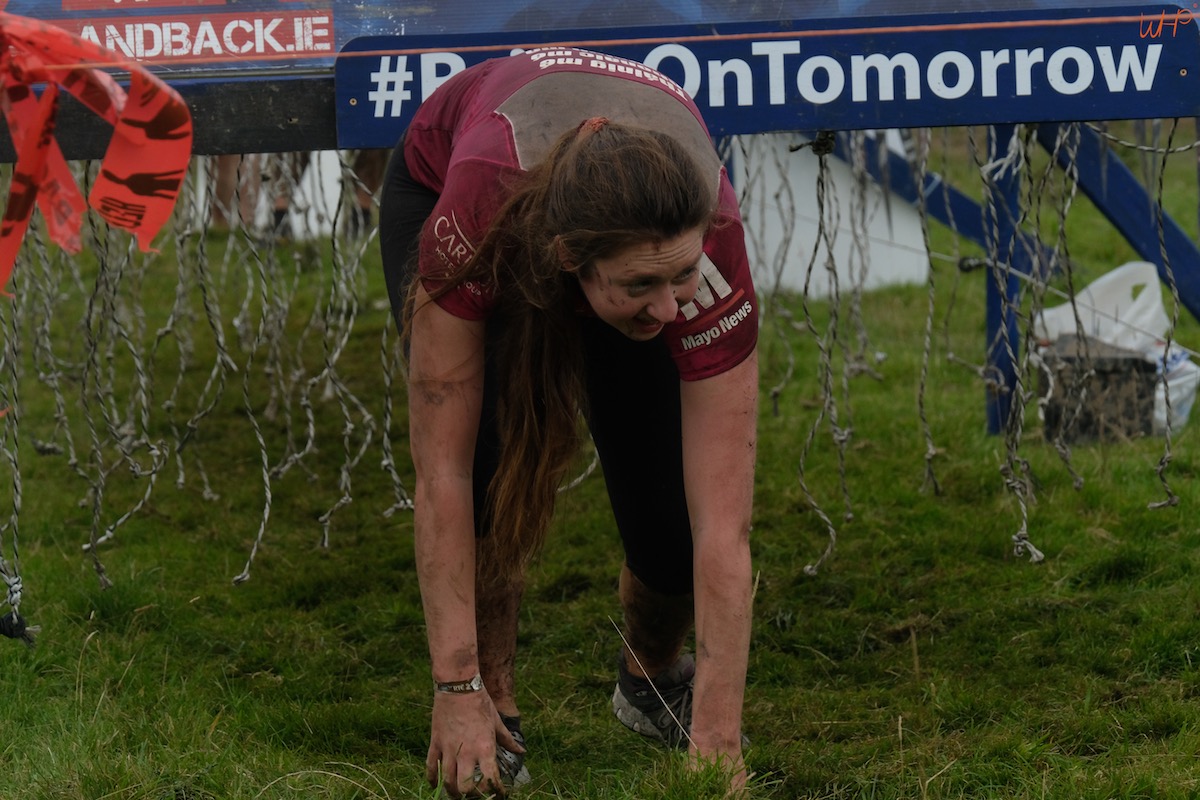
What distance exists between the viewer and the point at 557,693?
3266 millimetres

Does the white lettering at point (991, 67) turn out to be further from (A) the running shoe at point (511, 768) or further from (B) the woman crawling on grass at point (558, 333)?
(A) the running shoe at point (511, 768)

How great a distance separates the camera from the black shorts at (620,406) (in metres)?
2.52

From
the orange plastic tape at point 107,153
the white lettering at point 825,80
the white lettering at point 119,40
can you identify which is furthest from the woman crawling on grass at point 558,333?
the white lettering at point 119,40

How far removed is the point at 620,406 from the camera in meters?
2.57

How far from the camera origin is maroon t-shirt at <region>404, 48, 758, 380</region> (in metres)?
2.14

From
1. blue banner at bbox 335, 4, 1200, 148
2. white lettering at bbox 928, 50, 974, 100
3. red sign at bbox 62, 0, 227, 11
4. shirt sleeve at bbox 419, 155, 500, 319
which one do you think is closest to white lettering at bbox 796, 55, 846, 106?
blue banner at bbox 335, 4, 1200, 148

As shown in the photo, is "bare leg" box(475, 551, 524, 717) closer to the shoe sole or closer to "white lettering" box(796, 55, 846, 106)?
the shoe sole

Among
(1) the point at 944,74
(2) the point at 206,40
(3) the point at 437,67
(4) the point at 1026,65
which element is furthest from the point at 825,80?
(2) the point at 206,40

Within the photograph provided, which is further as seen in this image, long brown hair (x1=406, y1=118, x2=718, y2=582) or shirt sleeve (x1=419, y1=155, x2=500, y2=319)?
shirt sleeve (x1=419, y1=155, x2=500, y2=319)

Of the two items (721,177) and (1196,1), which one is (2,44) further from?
(1196,1)

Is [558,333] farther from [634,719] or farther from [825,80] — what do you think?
[634,719]

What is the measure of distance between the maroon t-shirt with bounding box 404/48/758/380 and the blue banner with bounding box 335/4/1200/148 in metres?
0.50

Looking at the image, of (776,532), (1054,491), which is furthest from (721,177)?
(1054,491)

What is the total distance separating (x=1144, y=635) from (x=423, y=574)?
178cm
